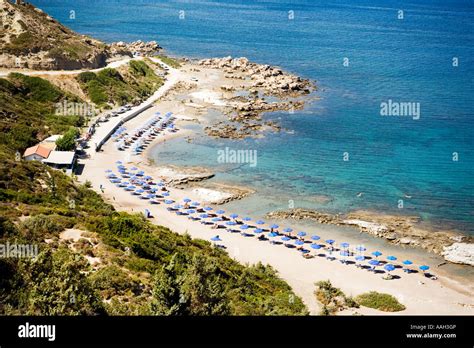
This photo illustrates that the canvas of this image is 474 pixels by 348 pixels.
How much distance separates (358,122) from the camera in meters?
73.3

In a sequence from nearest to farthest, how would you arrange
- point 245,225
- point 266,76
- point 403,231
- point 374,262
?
point 374,262 → point 403,231 → point 245,225 → point 266,76

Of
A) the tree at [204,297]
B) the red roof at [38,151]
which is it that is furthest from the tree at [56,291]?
the red roof at [38,151]

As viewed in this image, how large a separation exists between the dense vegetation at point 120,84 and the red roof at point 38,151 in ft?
78.8

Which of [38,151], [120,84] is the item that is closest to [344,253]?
[38,151]

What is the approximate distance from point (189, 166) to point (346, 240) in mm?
22819

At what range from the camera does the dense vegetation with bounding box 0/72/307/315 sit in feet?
51.7

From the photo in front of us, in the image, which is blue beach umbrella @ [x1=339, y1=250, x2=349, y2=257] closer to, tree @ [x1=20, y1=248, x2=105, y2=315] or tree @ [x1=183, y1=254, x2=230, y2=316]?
tree @ [x1=183, y1=254, x2=230, y2=316]

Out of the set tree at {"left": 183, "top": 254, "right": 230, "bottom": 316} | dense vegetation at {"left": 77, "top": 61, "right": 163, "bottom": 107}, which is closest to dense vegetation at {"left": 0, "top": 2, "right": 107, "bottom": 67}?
dense vegetation at {"left": 77, "top": 61, "right": 163, "bottom": 107}

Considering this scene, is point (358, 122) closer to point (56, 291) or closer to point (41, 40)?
point (41, 40)

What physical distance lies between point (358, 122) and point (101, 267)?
192 feet

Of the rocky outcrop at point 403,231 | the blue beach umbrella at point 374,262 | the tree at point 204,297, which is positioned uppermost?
the tree at point 204,297

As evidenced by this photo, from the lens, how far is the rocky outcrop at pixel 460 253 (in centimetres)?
3781

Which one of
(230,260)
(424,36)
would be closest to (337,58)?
(424,36)

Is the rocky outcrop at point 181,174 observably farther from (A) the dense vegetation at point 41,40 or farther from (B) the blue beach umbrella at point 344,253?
(A) the dense vegetation at point 41,40
